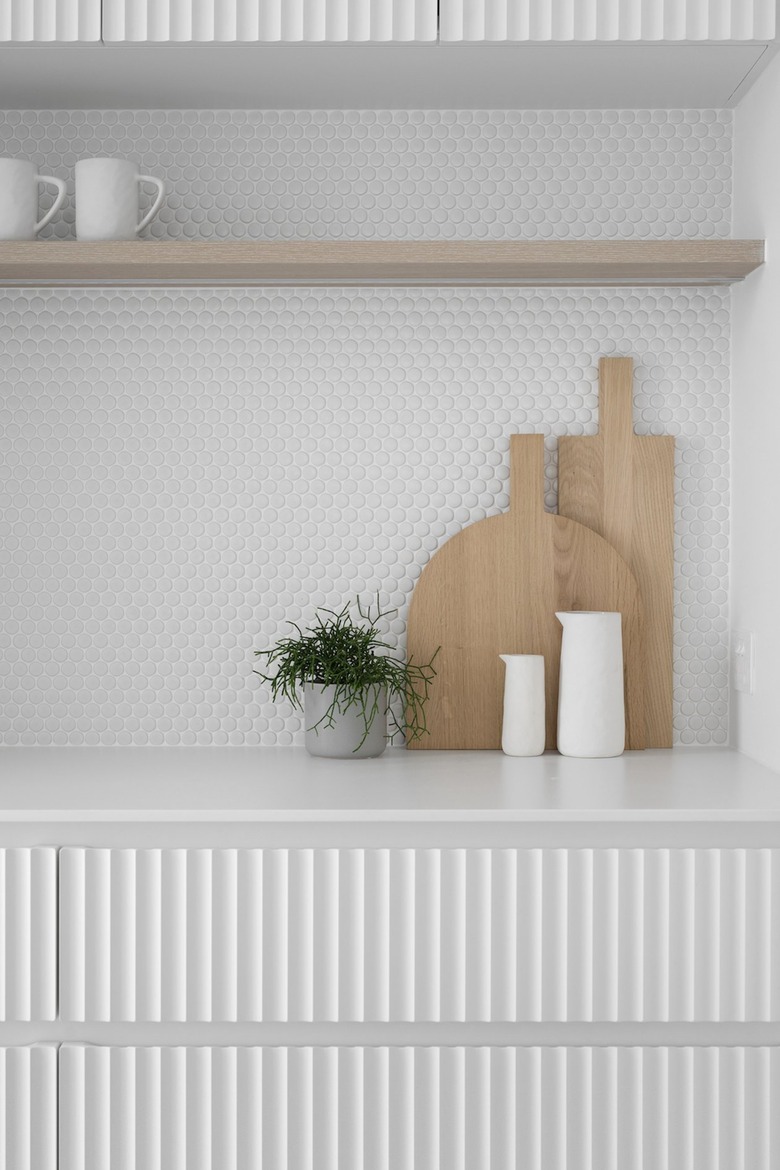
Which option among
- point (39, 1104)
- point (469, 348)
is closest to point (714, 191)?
point (469, 348)

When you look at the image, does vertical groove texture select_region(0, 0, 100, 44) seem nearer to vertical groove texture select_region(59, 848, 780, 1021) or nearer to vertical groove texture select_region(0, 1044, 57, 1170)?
vertical groove texture select_region(59, 848, 780, 1021)

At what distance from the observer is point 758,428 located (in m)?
1.64

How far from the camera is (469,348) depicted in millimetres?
1797

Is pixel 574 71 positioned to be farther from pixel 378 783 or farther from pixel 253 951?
pixel 253 951

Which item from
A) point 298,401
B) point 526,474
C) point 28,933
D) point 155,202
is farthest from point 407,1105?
point 155,202

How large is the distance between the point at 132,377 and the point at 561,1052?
3.92ft

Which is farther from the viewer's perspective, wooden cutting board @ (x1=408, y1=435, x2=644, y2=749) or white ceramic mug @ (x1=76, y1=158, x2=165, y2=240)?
wooden cutting board @ (x1=408, y1=435, x2=644, y2=749)

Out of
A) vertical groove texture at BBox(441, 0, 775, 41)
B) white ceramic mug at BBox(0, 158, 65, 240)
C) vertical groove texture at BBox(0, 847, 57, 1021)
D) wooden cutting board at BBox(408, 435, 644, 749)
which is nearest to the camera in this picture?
vertical groove texture at BBox(0, 847, 57, 1021)

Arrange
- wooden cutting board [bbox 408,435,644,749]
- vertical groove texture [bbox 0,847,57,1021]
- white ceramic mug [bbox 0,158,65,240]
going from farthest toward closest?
1. wooden cutting board [bbox 408,435,644,749]
2. white ceramic mug [bbox 0,158,65,240]
3. vertical groove texture [bbox 0,847,57,1021]

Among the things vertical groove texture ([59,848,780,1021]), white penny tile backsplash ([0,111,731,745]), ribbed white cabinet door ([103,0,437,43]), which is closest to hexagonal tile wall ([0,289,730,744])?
white penny tile backsplash ([0,111,731,745])

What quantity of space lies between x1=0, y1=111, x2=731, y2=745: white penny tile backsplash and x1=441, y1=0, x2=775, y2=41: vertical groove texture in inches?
11.6

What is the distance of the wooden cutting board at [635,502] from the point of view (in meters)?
1.77

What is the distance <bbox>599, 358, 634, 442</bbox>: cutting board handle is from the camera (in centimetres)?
177

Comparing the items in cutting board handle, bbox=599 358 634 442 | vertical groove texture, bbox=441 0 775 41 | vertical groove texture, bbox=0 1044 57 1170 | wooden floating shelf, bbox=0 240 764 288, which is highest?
vertical groove texture, bbox=441 0 775 41
